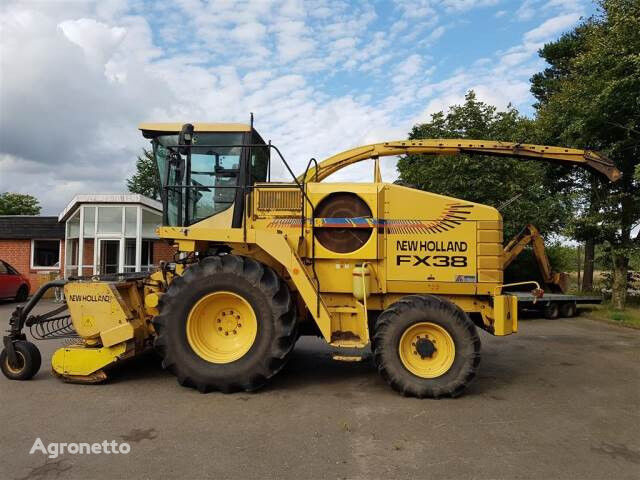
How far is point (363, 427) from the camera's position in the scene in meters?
4.14

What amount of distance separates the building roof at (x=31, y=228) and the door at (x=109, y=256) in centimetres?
189

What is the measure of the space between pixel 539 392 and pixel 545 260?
7.59 metres

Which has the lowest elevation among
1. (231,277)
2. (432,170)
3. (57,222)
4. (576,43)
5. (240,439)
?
(240,439)

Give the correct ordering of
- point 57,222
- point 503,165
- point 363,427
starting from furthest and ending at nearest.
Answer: point 57,222 < point 503,165 < point 363,427

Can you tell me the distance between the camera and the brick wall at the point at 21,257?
17.9 meters

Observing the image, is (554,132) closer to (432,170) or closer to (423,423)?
(432,170)

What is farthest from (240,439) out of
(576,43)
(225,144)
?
(576,43)

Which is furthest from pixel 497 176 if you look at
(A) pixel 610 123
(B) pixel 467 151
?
(B) pixel 467 151

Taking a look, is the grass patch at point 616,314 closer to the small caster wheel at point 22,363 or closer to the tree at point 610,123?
the tree at point 610,123

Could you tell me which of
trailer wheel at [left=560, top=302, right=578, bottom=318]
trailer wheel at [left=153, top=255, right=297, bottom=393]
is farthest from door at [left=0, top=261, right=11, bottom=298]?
trailer wheel at [left=560, top=302, right=578, bottom=318]

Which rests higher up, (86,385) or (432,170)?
(432,170)

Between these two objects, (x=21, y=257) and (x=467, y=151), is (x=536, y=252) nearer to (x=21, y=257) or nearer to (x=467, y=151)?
(x=467, y=151)

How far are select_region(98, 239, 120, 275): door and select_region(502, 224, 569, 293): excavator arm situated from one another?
1345 centimetres

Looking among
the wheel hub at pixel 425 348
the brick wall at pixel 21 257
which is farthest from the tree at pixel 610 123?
the brick wall at pixel 21 257
